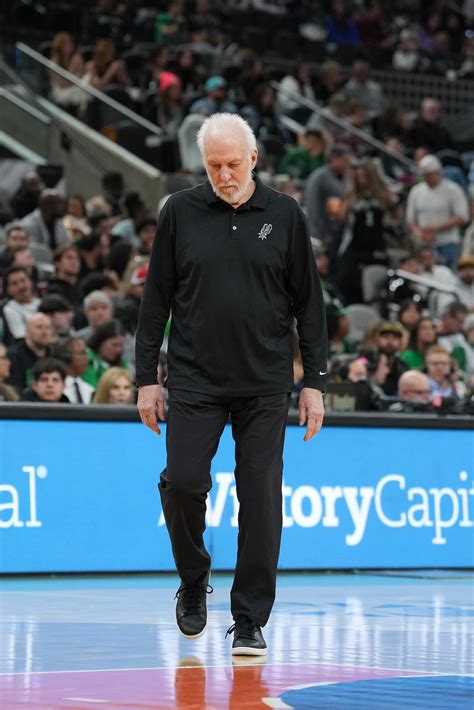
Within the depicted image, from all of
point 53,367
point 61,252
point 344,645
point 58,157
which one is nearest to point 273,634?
point 344,645

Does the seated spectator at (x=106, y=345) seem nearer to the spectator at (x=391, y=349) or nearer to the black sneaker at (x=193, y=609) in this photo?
the spectator at (x=391, y=349)

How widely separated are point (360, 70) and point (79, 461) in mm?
14535

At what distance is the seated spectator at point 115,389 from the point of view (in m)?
10.5

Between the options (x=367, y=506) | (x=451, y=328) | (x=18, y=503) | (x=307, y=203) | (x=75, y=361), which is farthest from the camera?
(x=307, y=203)

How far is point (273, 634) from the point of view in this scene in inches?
265

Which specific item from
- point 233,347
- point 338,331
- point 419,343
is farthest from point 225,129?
point 419,343

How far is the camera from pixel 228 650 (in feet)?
20.1

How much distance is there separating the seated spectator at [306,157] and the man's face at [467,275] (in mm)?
2755

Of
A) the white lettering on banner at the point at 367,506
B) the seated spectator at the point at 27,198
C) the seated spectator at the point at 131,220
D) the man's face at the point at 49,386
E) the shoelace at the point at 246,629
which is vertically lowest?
the white lettering on banner at the point at 367,506

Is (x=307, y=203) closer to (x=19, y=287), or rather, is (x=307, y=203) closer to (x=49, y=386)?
(x=19, y=287)

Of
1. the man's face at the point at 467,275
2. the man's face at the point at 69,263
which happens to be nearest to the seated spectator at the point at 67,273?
the man's face at the point at 69,263

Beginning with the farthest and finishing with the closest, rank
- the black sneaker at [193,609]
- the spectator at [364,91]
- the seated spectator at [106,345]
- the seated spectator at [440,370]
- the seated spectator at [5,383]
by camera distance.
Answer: the spectator at [364,91]
the seated spectator at [440,370]
the seated spectator at [106,345]
the seated spectator at [5,383]
the black sneaker at [193,609]

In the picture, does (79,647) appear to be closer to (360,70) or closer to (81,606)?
(81,606)

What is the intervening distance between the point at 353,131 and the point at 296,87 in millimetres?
1631
